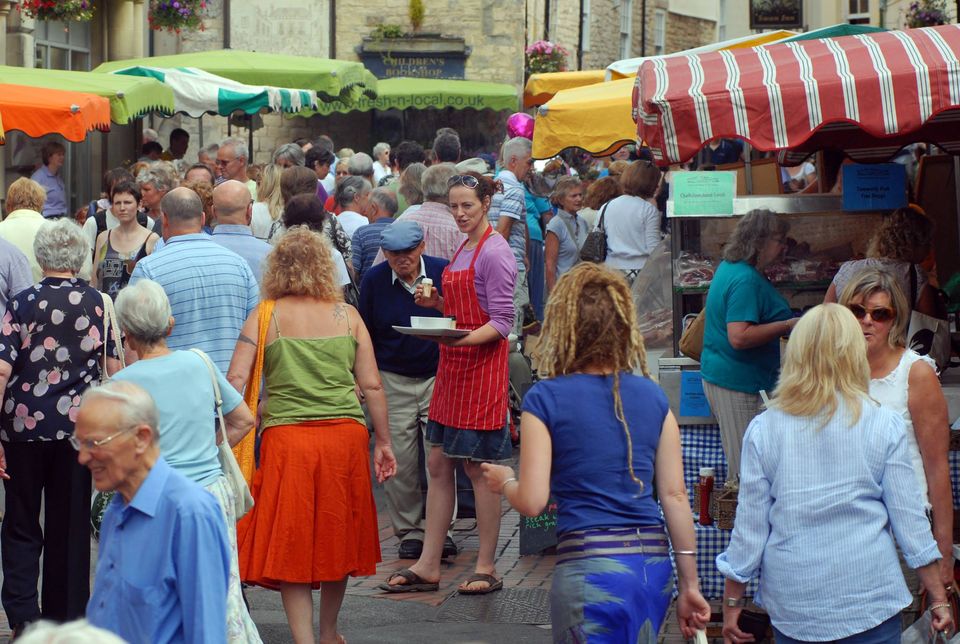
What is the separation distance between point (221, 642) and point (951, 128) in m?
5.41

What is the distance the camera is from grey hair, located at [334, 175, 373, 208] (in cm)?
1116

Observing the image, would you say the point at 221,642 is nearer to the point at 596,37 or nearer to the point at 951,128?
the point at 951,128

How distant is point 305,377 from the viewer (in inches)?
250

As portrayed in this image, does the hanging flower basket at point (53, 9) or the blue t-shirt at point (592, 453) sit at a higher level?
the hanging flower basket at point (53, 9)

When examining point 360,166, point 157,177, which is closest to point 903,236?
point 157,177

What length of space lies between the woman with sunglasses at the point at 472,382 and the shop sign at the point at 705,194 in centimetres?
89

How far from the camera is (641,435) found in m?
4.52

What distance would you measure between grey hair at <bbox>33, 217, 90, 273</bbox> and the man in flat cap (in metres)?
1.74

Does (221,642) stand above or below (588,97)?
below

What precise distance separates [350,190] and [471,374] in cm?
404

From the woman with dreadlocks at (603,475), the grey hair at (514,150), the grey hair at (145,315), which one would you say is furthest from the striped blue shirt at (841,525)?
the grey hair at (514,150)

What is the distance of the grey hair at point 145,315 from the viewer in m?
5.39

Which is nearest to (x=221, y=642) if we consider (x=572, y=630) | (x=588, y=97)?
(x=572, y=630)

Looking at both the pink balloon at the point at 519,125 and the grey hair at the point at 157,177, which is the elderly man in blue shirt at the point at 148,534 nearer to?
the grey hair at the point at 157,177
